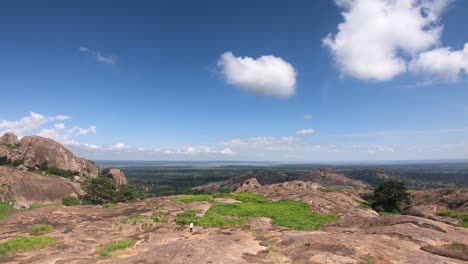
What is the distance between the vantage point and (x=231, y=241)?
55.4ft

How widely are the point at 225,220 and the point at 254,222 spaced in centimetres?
234

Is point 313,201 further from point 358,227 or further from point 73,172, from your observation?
point 73,172

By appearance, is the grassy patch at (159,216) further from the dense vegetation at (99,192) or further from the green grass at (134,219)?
the dense vegetation at (99,192)

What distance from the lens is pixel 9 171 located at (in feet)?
166

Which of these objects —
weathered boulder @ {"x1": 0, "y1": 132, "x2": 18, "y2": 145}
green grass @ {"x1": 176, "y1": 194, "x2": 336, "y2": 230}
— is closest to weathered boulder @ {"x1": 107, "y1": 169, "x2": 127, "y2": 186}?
weathered boulder @ {"x1": 0, "y1": 132, "x2": 18, "y2": 145}

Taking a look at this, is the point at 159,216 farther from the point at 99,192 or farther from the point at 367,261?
the point at 99,192

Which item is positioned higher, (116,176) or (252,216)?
(116,176)

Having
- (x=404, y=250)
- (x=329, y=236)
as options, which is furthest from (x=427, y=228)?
(x=329, y=236)

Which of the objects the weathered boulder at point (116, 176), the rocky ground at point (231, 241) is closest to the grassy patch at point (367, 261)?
the rocky ground at point (231, 241)

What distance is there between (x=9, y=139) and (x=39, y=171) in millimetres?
28652

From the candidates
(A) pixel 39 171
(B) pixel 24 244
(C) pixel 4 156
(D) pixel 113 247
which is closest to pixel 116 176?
(A) pixel 39 171

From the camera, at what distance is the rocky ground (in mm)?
13555

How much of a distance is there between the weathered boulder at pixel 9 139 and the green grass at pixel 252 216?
266 feet

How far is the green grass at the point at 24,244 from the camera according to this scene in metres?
17.1
